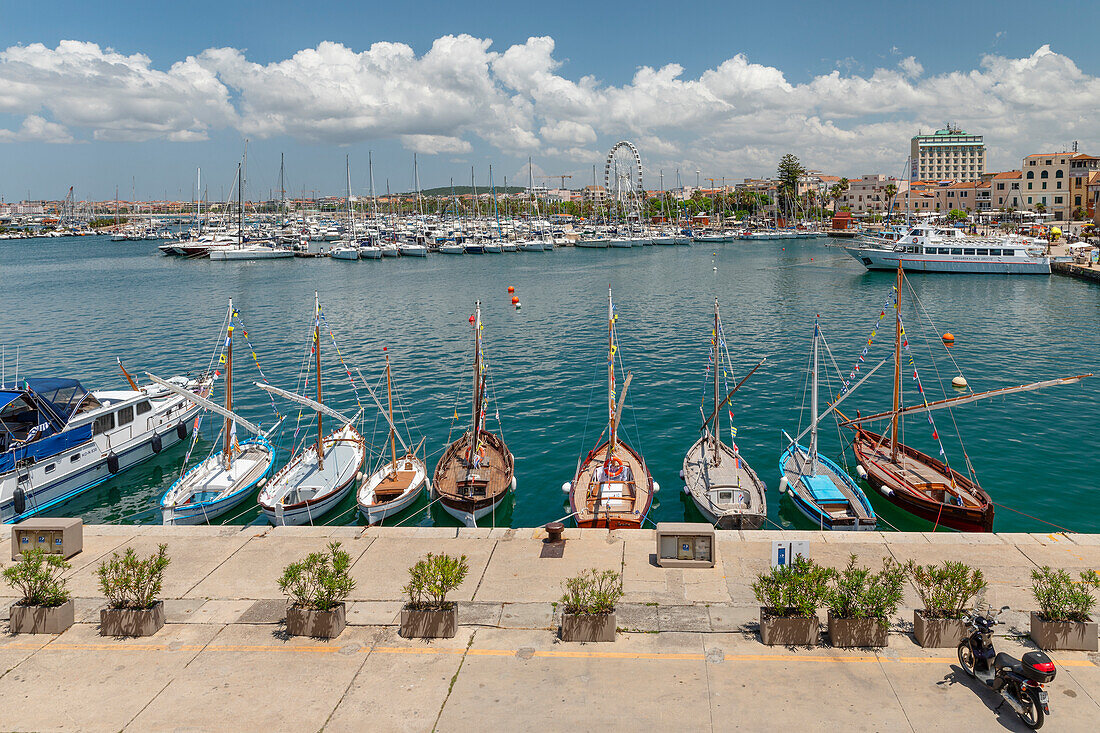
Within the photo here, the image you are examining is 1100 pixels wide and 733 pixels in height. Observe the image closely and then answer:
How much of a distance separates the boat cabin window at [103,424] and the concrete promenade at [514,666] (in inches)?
671

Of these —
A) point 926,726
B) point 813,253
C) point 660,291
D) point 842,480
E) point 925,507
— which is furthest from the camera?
point 813,253

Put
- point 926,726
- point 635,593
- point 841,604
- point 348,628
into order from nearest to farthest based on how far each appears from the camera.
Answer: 1. point 926,726
2. point 841,604
3. point 348,628
4. point 635,593

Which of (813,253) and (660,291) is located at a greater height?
(813,253)

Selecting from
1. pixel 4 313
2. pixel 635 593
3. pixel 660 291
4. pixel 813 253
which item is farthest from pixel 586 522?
pixel 813 253

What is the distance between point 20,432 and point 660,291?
79.8m

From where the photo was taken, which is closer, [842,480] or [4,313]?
[842,480]

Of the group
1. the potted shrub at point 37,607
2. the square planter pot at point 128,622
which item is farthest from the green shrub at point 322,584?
the potted shrub at point 37,607

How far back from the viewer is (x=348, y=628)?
48.6 feet

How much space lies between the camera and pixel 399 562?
59.5 feet

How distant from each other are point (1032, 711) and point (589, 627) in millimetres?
7410

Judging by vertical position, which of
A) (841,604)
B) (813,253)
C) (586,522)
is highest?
(813,253)

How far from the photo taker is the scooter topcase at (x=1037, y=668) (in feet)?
36.6

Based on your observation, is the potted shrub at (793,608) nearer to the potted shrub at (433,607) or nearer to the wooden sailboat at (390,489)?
the potted shrub at (433,607)

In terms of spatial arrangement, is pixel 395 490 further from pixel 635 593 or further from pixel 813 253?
pixel 813 253
